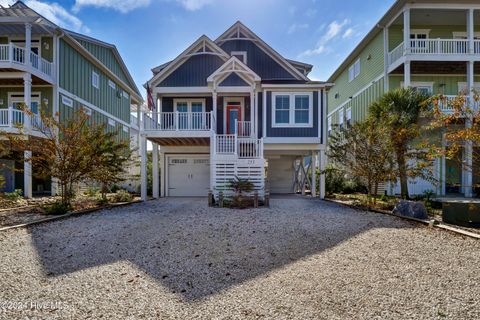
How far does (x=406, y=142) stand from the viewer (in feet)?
34.4

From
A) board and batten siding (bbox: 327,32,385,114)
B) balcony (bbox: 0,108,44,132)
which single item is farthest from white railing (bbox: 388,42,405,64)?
balcony (bbox: 0,108,44,132)

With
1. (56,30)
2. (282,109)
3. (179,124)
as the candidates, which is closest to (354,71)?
(282,109)

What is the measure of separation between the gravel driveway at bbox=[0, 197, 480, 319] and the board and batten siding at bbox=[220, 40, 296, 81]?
10.1m

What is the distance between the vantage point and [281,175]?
709 inches

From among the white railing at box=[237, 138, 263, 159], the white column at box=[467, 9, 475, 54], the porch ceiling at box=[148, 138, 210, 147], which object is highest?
the white column at box=[467, 9, 475, 54]

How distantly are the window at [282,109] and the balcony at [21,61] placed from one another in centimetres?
1150

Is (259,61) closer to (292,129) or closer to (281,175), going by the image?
(292,129)

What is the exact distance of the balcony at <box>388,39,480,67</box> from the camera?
14.2 m

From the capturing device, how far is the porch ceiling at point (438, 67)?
14982mm

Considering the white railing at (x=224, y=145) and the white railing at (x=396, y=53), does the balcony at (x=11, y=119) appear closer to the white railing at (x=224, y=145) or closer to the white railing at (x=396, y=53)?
the white railing at (x=224, y=145)

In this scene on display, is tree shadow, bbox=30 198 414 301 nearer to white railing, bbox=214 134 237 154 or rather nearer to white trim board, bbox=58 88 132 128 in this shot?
white railing, bbox=214 134 237 154

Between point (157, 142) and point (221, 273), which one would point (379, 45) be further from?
point (221, 273)

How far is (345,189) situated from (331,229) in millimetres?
10410

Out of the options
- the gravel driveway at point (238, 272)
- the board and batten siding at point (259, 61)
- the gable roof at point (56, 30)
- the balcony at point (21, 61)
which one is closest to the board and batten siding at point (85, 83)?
the gable roof at point (56, 30)
